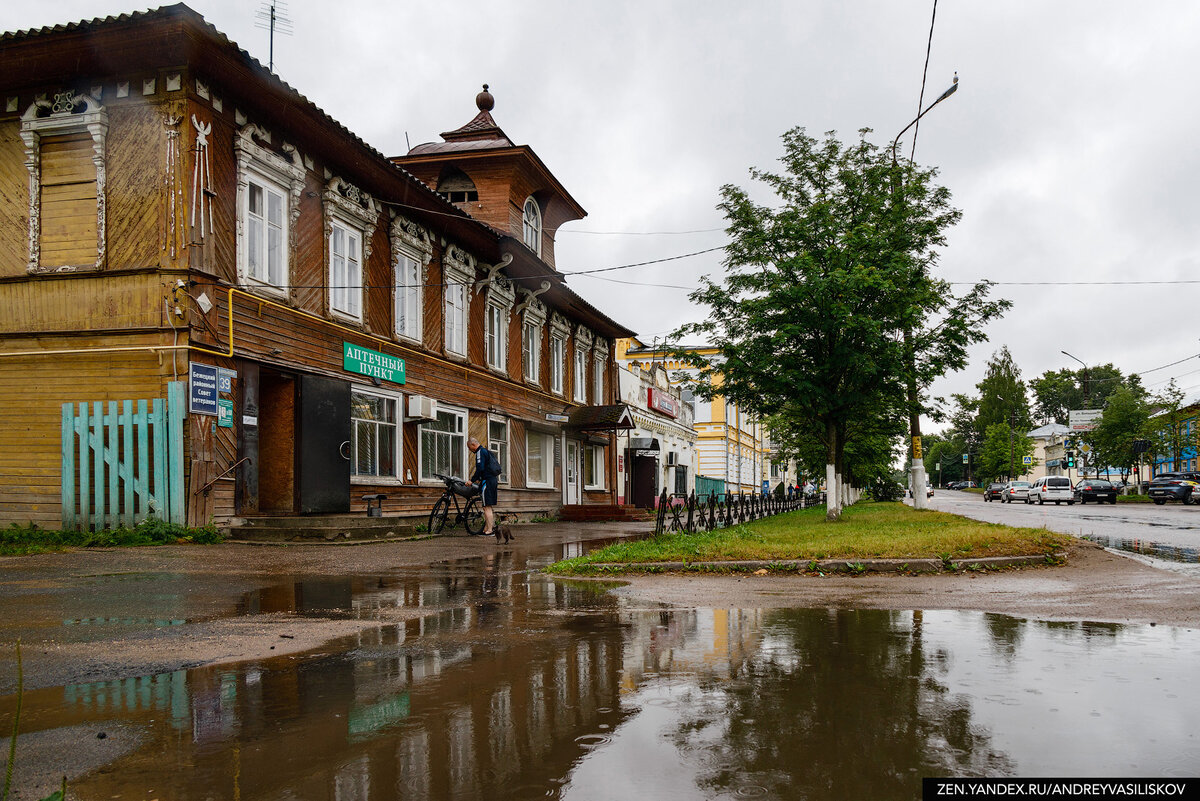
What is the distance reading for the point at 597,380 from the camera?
35.9 metres

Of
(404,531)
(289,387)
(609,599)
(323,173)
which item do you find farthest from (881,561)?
(323,173)

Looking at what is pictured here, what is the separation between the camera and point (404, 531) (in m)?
16.5

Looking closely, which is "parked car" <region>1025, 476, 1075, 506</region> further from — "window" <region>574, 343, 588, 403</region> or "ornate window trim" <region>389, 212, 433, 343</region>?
"ornate window trim" <region>389, 212, 433, 343</region>

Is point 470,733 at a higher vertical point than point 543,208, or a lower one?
lower

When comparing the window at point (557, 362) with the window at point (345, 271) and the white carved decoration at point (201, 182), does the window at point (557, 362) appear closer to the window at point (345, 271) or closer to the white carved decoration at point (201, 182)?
the window at point (345, 271)

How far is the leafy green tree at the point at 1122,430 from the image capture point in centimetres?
5600

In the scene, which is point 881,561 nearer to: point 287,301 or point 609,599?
point 609,599

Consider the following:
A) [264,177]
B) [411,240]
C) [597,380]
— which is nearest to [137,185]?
[264,177]

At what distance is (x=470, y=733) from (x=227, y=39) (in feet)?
41.1

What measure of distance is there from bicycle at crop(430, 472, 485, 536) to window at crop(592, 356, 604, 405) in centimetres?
1655

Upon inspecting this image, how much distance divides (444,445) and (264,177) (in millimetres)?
8481

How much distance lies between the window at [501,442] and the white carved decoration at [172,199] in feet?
39.9

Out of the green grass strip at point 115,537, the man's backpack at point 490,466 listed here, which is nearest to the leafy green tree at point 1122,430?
the man's backpack at point 490,466

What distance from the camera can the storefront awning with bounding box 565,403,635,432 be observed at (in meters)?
30.3
